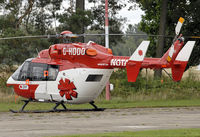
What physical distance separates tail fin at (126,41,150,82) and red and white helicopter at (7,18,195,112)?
0.07 metres

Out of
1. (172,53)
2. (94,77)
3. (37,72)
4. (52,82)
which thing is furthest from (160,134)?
(37,72)

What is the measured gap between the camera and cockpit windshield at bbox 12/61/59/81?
914 inches

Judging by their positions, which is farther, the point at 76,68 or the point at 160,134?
the point at 76,68

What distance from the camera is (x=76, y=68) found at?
22.8 m

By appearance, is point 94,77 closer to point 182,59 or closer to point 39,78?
point 39,78

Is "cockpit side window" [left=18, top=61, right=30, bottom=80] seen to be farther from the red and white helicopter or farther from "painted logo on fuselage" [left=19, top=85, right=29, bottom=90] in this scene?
"painted logo on fuselage" [left=19, top=85, right=29, bottom=90]

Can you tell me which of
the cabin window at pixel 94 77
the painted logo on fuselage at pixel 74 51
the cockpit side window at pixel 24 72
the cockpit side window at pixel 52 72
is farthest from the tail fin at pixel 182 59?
the cockpit side window at pixel 24 72

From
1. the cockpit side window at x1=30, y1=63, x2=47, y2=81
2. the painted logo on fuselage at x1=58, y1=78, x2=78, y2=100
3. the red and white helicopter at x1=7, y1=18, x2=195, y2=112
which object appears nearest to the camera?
the red and white helicopter at x1=7, y1=18, x2=195, y2=112

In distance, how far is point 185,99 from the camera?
31703 mm

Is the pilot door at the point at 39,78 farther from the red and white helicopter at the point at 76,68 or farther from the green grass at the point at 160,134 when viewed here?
the green grass at the point at 160,134

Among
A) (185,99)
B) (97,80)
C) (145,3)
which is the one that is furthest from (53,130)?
(145,3)

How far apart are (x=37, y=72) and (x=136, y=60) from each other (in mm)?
5517

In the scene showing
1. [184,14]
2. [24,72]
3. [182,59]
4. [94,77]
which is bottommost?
[94,77]

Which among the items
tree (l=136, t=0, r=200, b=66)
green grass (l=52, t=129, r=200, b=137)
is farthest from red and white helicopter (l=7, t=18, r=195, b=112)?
tree (l=136, t=0, r=200, b=66)
